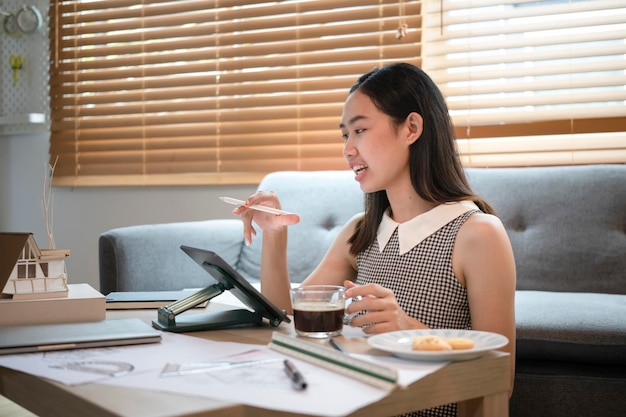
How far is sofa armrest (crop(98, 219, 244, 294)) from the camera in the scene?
245 centimetres

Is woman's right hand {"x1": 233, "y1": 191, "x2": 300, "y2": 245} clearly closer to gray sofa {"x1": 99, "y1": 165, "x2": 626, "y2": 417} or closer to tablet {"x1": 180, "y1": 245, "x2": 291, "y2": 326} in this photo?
tablet {"x1": 180, "y1": 245, "x2": 291, "y2": 326}

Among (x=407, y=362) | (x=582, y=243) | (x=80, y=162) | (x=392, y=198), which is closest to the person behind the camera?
(x=407, y=362)

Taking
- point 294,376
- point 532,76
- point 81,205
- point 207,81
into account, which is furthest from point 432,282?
point 81,205

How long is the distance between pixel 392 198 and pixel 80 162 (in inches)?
97.5

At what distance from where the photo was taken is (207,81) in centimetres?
343

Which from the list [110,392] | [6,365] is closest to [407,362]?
[110,392]

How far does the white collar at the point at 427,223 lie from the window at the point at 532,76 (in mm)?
1423

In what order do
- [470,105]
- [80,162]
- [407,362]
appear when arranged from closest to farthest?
[407,362] < [470,105] < [80,162]

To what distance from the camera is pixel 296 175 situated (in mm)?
2934

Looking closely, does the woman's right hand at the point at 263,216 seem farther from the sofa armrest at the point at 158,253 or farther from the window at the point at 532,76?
the window at the point at 532,76

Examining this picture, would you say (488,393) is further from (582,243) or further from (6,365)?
(582,243)

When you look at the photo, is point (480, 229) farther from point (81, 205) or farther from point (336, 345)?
point (81, 205)

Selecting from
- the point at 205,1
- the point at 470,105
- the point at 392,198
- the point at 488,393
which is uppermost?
the point at 205,1

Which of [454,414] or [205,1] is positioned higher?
[205,1]
